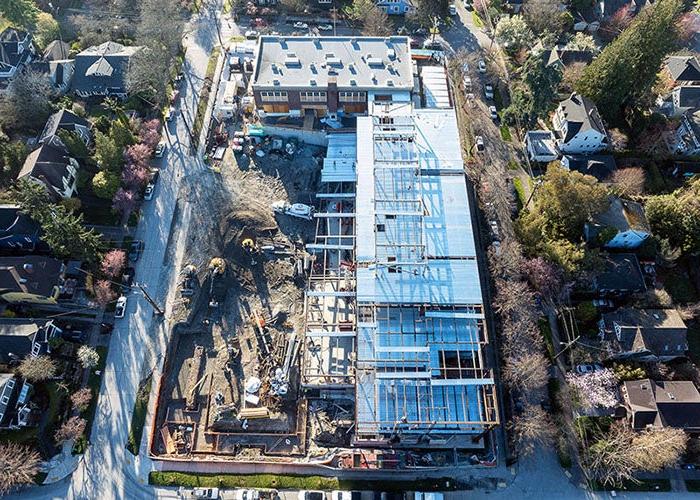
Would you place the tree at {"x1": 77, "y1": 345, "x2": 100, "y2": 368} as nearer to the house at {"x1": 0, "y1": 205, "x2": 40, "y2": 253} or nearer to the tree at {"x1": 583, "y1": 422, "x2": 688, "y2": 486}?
the house at {"x1": 0, "y1": 205, "x2": 40, "y2": 253}

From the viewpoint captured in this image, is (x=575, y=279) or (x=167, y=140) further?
(x=167, y=140)

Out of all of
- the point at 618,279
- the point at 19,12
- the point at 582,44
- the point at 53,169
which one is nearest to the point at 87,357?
the point at 53,169

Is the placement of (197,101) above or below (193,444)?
above

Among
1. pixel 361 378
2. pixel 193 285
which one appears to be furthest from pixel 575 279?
pixel 193 285

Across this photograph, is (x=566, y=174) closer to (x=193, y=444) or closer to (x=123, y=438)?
(x=193, y=444)

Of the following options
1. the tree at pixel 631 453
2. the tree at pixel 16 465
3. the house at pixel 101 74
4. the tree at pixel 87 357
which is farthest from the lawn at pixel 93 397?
the tree at pixel 631 453

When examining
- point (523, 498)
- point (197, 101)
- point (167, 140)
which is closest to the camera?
point (523, 498)

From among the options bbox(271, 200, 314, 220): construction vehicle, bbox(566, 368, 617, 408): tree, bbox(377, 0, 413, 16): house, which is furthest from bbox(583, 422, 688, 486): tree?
bbox(377, 0, 413, 16): house
